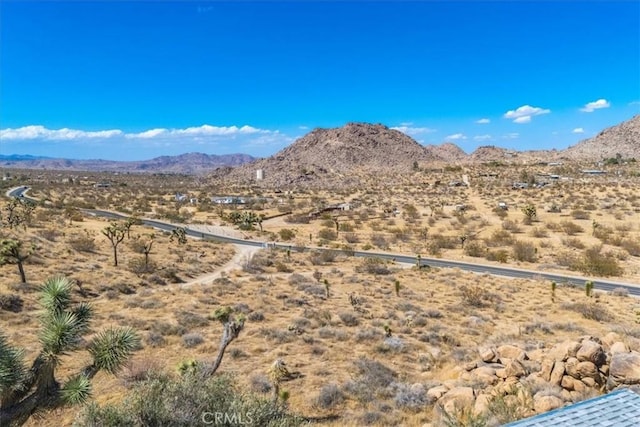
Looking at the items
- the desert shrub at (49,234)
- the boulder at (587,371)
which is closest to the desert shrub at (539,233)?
the boulder at (587,371)

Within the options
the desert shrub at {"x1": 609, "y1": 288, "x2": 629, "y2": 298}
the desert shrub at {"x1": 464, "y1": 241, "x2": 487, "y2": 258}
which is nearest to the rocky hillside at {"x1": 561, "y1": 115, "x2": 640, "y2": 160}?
the desert shrub at {"x1": 464, "y1": 241, "x2": 487, "y2": 258}

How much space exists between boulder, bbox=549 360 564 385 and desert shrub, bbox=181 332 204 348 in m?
15.4

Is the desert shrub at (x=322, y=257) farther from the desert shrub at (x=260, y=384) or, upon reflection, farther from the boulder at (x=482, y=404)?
the boulder at (x=482, y=404)

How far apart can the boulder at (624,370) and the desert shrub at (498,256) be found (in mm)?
32341

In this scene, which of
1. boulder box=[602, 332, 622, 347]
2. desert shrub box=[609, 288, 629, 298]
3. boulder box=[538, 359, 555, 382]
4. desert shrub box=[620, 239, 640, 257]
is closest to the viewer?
boulder box=[538, 359, 555, 382]

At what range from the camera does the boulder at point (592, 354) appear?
46.2ft

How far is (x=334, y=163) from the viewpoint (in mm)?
188125

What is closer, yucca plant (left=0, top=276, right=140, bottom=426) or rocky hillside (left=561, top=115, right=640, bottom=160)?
yucca plant (left=0, top=276, right=140, bottom=426)

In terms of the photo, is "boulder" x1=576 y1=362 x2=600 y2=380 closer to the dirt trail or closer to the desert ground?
the desert ground

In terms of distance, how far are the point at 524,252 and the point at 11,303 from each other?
4585cm

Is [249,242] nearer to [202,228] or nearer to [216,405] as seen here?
[202,228]

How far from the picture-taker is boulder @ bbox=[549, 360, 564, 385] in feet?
45.7

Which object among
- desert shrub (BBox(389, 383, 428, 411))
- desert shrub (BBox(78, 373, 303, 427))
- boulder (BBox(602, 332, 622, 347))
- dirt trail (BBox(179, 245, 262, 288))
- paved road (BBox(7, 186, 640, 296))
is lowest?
dirt trail (BBox(179, 245, 262, 288))

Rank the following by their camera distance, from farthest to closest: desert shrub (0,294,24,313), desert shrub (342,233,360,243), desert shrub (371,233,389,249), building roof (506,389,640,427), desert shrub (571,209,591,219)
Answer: desert shrub (571,209,591,219) → desert shrub (342,233,360,243) → desert shrub (371,233,389,249) → desert shrub (0,294,24,313) → building roof (506,389,640,427)
